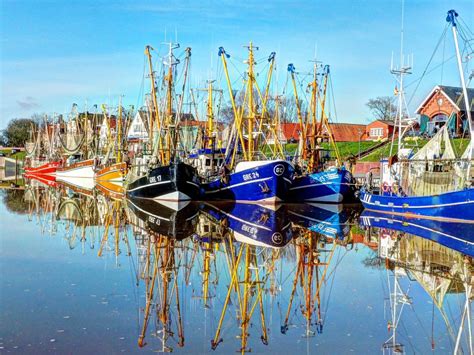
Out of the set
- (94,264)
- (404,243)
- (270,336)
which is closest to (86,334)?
(270,336)

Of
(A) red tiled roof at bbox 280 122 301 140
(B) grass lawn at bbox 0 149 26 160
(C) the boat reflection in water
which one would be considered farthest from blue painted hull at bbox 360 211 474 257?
(B) grass lawn at bbox 0 149 26 160

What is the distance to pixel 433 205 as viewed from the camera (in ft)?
113

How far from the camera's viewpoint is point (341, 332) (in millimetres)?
12156

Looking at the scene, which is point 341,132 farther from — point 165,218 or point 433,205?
point 165,218

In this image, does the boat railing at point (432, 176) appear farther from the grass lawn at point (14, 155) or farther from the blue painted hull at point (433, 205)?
the grass lawn at point (14, 155)

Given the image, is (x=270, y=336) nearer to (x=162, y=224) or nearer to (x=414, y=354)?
(x=414, y=354)

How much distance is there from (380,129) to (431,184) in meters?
59.8

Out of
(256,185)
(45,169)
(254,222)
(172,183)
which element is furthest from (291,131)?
(254,222)

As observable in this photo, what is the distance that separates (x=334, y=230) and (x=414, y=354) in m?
18.3

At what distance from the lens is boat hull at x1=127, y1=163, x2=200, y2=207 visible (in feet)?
141

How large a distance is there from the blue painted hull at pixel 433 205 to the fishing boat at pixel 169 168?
12.5 metres

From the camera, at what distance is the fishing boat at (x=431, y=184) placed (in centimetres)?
3259

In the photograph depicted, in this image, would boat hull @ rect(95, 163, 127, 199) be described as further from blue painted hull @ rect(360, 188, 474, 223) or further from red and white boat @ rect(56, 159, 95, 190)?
blue painted hull @ rect(360, 188, 474, 223)

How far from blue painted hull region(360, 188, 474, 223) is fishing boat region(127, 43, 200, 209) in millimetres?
12452
